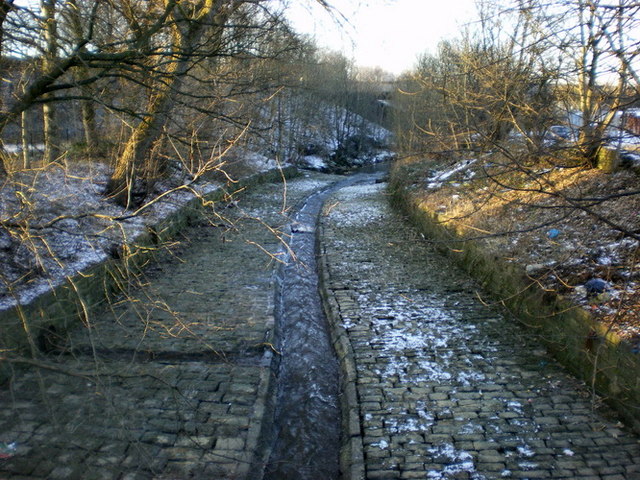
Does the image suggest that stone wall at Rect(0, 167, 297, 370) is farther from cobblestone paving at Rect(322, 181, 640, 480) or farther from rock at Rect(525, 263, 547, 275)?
rock at Rect(525, 263, 547, 275)

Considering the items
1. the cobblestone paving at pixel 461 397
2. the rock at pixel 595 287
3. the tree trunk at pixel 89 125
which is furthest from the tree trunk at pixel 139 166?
the rock at pixel 595 287

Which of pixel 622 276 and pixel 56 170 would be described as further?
pixel 56 170

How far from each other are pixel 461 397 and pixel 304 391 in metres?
1.87

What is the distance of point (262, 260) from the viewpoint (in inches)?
416

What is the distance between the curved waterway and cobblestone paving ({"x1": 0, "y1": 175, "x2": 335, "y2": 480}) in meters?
0.27

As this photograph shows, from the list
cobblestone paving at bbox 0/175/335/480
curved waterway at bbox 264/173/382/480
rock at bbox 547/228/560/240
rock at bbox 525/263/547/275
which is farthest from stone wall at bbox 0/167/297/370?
rock at bbox 547/228/560/240

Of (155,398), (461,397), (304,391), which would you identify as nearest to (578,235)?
(461,397)

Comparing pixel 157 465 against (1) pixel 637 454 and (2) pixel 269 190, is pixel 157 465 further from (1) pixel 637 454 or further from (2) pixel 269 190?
(2) pixel 269 190

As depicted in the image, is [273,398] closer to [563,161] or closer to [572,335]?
[572,335]

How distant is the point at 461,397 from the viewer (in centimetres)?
521

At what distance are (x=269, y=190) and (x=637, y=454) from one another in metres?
17.9

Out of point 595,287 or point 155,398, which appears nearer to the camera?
point 155,398

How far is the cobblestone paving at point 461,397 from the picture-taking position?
4.24 m

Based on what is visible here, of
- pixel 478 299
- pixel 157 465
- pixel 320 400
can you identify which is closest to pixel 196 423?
pixel 157 465
